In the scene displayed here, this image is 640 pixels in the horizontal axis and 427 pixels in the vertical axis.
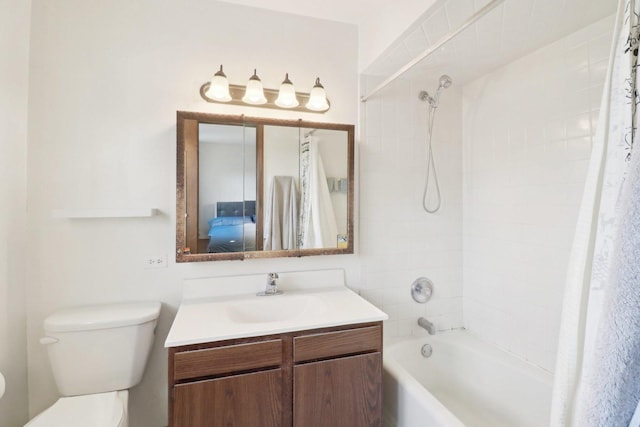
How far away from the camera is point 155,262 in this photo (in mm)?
1701

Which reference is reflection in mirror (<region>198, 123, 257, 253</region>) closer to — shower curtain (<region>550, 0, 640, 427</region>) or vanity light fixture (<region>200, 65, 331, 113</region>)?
vanity light fixture (<region>200, 65, 331, 113</region>)

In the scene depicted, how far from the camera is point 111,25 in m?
1.65

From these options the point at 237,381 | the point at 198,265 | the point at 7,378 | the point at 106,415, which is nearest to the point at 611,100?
the point at 237,381

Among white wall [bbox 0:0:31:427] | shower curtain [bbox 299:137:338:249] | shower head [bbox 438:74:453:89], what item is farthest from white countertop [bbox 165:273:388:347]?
shower head [bbox 438:74:453:89]

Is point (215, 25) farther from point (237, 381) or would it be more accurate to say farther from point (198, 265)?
point (237, 381)

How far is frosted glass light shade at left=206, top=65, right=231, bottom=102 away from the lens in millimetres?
1691

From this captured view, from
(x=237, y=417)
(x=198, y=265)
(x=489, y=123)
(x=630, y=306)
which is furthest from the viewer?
(x=489, y=123)

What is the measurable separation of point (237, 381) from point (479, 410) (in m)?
1.54

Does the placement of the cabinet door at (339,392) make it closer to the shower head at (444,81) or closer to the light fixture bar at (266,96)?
the light fixture bar at (266,96)

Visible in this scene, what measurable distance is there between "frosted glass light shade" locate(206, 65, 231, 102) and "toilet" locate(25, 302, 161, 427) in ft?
4.04

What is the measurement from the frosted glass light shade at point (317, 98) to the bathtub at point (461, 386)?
1609 millimetres

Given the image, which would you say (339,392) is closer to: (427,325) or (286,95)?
(427,325)

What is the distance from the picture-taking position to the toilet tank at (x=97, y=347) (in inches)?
55.4

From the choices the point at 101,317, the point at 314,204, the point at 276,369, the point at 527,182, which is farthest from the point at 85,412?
the point at 527,182
